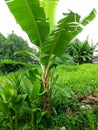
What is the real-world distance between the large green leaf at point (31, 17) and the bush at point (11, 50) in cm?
457

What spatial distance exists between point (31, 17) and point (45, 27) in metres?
0.23

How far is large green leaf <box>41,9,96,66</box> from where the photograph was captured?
4891mm

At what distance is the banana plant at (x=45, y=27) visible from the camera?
16.0 ft

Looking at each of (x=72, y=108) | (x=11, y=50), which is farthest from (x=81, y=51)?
(x=72, y=108)

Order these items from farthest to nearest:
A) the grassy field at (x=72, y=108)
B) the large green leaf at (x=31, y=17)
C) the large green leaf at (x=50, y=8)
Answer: the large green leaf at (x=50, y=8) < the grassy field at (x=72, y=108) < the large green leaf at (x=31, y=17)

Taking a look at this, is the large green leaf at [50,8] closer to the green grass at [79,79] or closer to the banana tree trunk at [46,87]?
the banana tree trunk at [46,87]

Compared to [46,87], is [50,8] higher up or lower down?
higher up

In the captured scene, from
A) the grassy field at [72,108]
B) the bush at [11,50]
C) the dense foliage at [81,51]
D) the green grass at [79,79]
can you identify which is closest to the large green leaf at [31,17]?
the grassy field at [72,108]

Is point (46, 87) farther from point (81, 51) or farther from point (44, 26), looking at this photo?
point (81, 51)

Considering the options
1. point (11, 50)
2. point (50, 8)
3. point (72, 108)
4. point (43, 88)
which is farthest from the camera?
point (11, 50)

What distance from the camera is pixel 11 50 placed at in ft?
32.4

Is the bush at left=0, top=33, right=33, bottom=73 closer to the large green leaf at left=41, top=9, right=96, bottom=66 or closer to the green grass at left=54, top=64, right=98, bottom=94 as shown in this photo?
the green grass at left=54, top=64, right=98, bottom=94

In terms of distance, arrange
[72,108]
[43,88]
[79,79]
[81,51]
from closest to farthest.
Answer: [43,88] < [72,108] < [79,79] < [81,51]

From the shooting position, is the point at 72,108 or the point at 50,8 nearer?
the point at 50,8
